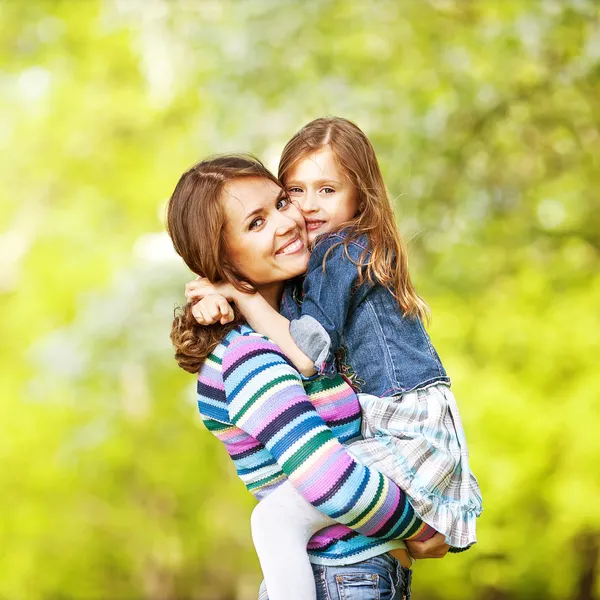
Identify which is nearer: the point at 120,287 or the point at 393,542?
the point at 393,542

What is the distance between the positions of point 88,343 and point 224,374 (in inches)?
241

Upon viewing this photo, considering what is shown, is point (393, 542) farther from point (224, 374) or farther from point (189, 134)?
point (189, 134)

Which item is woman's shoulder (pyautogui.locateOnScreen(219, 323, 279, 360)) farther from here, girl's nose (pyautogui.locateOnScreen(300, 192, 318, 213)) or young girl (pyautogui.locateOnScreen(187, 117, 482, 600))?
girl's nose (pyautogui.locateOnScreen(300, 192, 318, 213))

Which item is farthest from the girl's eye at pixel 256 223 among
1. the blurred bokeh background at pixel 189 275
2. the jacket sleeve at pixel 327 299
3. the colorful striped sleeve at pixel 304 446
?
the blurred bokeh background at pixel 189 275

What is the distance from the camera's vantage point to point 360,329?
6.04 feet

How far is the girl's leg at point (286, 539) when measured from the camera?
5.33ft

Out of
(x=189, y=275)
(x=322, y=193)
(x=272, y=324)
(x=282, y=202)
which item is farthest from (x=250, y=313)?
(x=189, y=275)

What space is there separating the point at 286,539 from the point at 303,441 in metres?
0.19

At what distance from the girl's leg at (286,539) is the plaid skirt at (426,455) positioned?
0.47ft

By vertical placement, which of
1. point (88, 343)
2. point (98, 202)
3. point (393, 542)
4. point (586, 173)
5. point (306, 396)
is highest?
point (98, 202)

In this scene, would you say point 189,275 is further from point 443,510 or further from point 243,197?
point 443,510

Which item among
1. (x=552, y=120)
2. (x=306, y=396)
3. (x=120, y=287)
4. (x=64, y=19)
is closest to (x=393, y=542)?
(x=306, y=396)

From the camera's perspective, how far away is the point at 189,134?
9.02m

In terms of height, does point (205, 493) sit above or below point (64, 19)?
below
